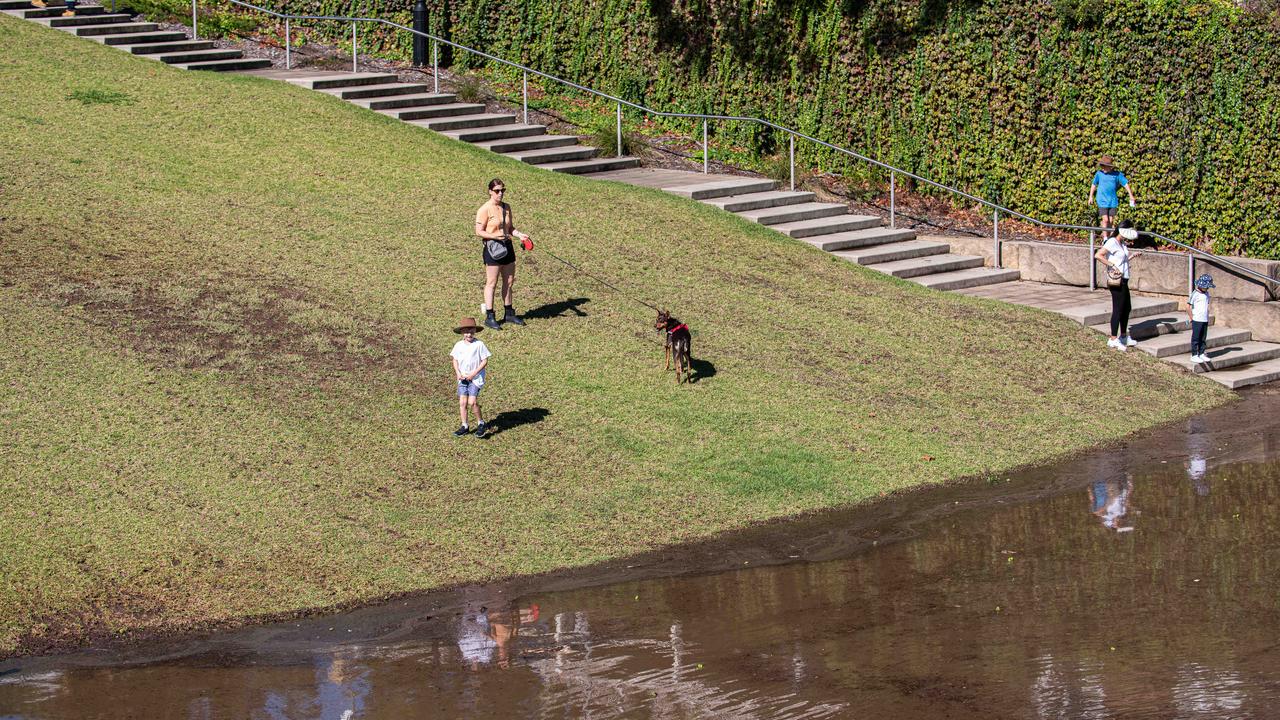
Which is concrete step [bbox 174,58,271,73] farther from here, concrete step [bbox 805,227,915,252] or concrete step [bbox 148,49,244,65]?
concrete step [bbox 805,227,915,252]

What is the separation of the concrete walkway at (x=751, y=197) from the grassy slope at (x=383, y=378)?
0.84 metres

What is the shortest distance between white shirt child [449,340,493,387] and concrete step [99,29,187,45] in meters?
16.2

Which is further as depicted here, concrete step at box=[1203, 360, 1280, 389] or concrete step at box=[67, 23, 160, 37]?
concrete step at box=[67, 23, 160, 37]

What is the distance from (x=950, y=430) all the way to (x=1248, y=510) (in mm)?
3552

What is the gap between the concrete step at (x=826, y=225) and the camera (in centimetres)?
2305

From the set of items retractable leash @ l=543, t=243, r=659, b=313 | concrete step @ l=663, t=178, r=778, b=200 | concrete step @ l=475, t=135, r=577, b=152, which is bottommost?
retractable leash @ l=543, t=243, r=659, b=313

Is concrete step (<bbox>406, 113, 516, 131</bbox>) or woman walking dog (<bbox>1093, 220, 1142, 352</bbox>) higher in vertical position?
concrete step (<bbox>406, 113, 516, 131</bbox>)

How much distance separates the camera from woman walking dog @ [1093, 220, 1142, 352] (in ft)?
63.0

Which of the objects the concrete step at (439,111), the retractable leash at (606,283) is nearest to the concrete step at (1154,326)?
the retractable leash at (606,283)

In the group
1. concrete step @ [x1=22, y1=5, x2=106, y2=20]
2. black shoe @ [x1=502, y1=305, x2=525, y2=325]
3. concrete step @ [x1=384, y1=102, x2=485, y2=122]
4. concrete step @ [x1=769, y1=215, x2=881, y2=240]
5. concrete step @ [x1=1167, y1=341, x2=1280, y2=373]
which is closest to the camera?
black shoe @ [x1=502, y1=305, x2=525, y2=325]

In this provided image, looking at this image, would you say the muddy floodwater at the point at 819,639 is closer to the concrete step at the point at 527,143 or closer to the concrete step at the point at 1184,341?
the concrete step at the point at 1184,341

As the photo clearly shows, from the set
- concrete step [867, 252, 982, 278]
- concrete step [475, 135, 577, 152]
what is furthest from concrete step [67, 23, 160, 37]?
concrete step [867, 252, 982, 278]

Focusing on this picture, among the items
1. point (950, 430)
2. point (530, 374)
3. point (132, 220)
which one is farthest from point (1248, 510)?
point (132, 220)

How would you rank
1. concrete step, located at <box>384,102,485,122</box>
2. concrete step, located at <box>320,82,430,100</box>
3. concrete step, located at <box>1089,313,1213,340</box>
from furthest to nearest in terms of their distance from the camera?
concrete step, located at <box>320,82,430,100</box> < concrete step, located at <box>384,102,485,122</box> < concrete step, located at <box>1089,313,1213,340</box>
